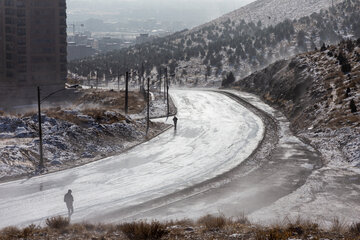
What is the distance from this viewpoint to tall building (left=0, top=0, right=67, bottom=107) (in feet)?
323

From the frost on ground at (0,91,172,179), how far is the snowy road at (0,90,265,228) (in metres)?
1.77

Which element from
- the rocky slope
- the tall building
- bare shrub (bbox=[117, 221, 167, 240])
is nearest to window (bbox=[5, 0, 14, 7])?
the tall building

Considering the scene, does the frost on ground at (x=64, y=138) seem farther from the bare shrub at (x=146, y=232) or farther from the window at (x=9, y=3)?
the window at (x=9, y=3)

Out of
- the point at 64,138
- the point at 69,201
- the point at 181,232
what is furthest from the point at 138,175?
the point at 181,232

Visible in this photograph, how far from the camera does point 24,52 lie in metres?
102

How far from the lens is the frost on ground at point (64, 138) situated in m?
36.3

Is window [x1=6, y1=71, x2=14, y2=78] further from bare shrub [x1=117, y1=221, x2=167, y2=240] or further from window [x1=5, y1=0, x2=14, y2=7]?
bare shrub [x1=117, y1=221, x2=167, y2=240]

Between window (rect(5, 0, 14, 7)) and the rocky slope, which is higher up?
window (rect(5, 0, 14, 7))

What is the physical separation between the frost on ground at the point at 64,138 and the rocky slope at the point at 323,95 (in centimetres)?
1900

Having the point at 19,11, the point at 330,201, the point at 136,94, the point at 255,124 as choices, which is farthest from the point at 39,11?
the point at 330,201

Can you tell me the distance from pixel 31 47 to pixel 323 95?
69745 millimetres

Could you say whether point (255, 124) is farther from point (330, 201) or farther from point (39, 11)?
point (39, 11)

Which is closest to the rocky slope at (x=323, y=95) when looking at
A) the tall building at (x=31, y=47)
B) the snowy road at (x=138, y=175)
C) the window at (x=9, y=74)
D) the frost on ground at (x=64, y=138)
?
the snowy road at (x=138, y=175)

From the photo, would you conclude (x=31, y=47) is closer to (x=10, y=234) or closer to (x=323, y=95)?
(x=323, y=95)
